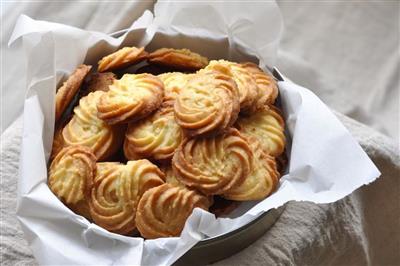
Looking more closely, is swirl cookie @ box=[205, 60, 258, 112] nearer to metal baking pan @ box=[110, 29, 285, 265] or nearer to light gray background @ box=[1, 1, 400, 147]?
metal baking pan @ box=[110, 29, 285, 265]

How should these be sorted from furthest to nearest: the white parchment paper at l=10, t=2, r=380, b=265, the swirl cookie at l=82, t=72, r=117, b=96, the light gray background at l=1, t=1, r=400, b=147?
the light gray background at l=1, t=1, r=400, b=147
the swirl cookie at l=82, t=72, r=117, b=96
the white parchment paper at l=10, t=2, r=380, b=265

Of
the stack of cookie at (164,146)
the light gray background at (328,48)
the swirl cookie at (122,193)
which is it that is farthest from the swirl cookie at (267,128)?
the light gray background at (328,48)

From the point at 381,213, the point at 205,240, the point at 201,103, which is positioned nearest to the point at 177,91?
the point at 201,103

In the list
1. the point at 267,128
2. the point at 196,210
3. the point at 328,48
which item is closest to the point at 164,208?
the point at 196,210

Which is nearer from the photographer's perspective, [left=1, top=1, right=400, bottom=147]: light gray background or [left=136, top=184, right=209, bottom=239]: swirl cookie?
[left=136, top=184, right=209, bottom=239]: swirl cookie

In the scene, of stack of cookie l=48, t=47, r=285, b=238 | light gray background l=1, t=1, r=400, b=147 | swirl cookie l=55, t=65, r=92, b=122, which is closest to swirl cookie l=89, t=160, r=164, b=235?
stack of cookie l=48, t=47, r=285, b=238

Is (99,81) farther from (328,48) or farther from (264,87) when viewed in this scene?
(328,48)

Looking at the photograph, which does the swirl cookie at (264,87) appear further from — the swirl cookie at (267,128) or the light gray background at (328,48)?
the light gray background at (328,48)
